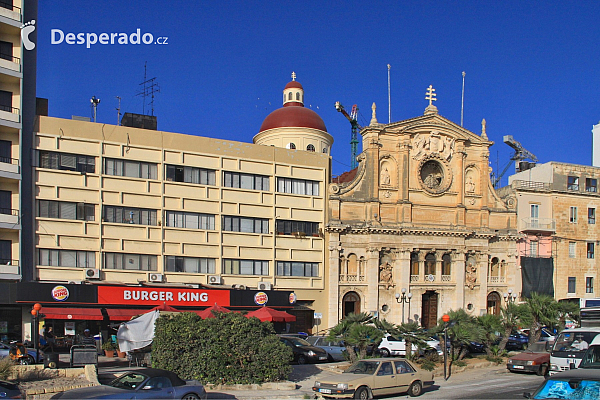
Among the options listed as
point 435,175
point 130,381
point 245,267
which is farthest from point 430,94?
point 130,381

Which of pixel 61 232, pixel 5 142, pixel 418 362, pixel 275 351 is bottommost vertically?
pixel 418 362

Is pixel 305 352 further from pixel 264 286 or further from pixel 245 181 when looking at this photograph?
pixel 245 181

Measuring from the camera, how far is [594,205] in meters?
55.9

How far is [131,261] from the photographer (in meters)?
38.8

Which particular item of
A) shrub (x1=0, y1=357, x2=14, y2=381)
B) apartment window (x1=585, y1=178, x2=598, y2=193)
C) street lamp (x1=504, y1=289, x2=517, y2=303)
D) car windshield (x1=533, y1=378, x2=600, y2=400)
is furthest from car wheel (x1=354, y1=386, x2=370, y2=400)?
apartment window (x1=585, y1=178, x2=598, y2=193)

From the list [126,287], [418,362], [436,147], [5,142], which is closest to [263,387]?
[418,362]

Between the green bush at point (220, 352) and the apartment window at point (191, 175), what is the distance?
57.9 feet

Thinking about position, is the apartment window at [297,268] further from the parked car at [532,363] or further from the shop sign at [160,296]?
the parked car at [532,363]

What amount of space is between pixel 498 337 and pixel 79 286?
24.3 meters

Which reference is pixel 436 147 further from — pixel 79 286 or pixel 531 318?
pixel 79 286

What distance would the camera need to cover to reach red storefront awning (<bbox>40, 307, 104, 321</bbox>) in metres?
33.8

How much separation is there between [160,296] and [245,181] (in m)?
10.2

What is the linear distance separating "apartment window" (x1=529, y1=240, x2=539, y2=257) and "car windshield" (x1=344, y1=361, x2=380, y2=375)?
3538 centimetres

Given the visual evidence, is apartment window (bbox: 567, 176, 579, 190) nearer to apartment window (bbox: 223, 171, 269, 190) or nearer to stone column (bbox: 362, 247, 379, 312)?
stone column (bbox: 362, 247, 379, 312)
